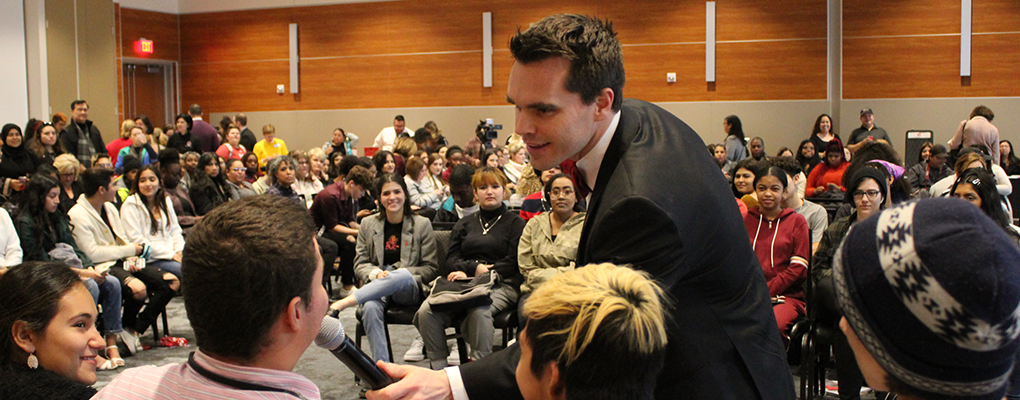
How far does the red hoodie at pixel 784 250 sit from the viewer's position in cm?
428

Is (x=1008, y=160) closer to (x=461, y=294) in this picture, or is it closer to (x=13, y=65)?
(x=461, y=294)

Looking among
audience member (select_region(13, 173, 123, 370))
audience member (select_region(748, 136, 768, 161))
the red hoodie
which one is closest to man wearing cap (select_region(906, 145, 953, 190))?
audience member (select_region(748, 136, 768, 161))

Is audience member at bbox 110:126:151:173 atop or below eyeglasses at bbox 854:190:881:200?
atop

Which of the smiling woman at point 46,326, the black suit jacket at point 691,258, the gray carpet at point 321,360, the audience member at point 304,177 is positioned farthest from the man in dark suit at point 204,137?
the black suit jacket at point 691,258

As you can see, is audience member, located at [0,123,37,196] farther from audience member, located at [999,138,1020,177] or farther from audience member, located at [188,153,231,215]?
audience member, located at [999,138,1020,177]

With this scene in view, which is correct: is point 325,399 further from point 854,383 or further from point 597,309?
point 597,309

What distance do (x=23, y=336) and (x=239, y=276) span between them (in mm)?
1467

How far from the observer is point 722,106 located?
Result: 13234mm

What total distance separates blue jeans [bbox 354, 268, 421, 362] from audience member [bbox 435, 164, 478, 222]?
1.52 metres

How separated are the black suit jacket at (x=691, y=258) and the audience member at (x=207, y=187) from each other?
20.8ft

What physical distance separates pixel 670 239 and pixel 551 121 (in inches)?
12.4

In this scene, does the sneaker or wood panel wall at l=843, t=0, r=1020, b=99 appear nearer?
the sneaker

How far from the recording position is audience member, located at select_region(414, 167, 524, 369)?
14.4 ft

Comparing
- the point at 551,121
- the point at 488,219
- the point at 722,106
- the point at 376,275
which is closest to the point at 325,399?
the point at 376,275
